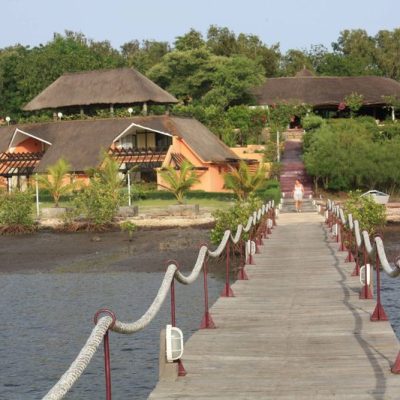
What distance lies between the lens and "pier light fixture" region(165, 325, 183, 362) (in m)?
9.48

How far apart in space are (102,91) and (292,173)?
1314 cm

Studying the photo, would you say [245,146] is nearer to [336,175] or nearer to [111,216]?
→ [336,175]

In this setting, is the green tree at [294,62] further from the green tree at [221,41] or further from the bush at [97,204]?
the bush at [97,204]

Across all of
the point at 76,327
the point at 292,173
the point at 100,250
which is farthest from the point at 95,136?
the point at 76,327

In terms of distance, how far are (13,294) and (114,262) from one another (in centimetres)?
697

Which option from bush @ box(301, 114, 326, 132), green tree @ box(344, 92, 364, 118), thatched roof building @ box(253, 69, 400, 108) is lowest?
bush @ box(301, 114, 326, 132)

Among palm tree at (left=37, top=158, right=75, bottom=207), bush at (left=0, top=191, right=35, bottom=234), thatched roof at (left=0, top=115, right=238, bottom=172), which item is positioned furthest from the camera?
thatched roof at (left=0, top=115, right=238, bottom=172)

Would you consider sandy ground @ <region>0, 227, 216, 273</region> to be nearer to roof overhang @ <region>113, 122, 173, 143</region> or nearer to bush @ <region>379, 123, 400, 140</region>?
roof overhang @ <region>113, 122, 173, 143</region>

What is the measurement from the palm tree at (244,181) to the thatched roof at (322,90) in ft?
77.5

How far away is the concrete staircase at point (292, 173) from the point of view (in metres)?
50.2

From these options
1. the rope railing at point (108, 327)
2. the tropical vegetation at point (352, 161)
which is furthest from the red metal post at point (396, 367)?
the tropical vegetation at point (352, 161)

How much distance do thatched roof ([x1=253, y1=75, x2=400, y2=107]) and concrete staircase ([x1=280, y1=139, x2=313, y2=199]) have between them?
8.39m

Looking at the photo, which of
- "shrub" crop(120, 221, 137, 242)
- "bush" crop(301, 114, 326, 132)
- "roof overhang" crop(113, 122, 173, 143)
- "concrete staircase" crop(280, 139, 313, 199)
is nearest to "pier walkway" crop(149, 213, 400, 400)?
"shrub" crop(120, 221, 137, 242)

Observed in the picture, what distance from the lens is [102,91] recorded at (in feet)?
193
